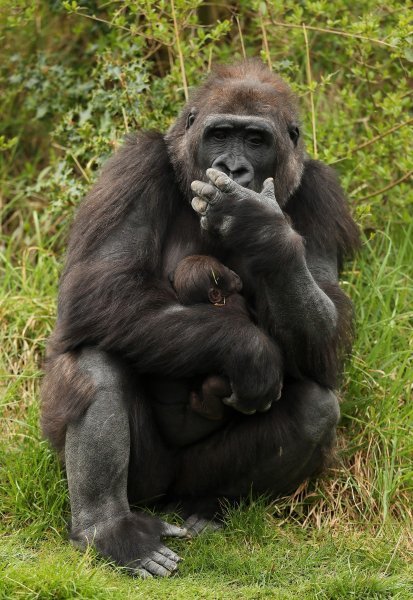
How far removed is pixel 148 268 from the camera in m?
4.85

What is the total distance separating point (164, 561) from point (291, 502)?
0.91 metres

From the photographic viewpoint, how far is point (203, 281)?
4723 millimetres

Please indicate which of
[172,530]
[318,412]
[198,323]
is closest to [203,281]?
[198,323]

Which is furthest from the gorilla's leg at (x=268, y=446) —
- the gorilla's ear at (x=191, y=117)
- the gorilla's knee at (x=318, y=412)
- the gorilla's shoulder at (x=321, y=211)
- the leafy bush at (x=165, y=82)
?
the leafy bush at (x=165, y=82)

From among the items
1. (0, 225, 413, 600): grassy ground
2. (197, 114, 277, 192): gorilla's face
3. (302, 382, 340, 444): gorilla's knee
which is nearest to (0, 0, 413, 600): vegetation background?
(0, 225, 413, 600): grassy ground

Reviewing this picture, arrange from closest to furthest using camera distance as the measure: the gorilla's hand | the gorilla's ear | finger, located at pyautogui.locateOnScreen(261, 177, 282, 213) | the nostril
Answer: the gorilla's hand, finger, located at pyautogui.locateOnScreen(261, 177, 282, 213), the nostril, the gorilla's ear

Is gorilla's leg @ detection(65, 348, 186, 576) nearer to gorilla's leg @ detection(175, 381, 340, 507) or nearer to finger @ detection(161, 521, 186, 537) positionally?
finger @ detection(161, 521, 186, 537)

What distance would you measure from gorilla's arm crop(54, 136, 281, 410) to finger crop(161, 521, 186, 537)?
624mm

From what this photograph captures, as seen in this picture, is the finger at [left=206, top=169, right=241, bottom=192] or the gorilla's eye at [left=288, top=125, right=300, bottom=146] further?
the gorilla's eye at [left=288, top=125, right=300, bottom=146]

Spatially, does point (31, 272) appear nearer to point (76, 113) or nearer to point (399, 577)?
point (76, 113)

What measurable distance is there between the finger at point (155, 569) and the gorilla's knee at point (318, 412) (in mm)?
895

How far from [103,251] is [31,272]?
1.98 m

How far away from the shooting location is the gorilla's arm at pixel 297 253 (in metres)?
4.48

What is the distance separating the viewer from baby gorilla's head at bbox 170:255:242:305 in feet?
15.5
